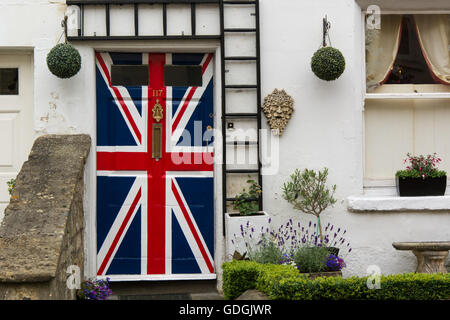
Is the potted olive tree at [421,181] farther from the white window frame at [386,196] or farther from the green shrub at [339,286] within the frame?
the green shrub at [339,286]

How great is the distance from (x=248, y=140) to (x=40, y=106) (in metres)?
2.02

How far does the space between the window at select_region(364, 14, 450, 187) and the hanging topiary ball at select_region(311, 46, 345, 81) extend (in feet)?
2.03

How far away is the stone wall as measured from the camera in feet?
14.5

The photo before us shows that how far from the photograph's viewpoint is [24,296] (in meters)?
4.39

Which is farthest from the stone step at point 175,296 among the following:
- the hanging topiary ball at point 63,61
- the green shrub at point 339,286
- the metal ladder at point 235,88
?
the hanging topiary ball at point 63,61

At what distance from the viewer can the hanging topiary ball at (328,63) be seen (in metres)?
5.93

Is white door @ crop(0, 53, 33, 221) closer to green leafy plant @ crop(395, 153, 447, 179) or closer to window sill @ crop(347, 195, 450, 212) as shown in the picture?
window sill @ crop(347, 195, 450, 212)

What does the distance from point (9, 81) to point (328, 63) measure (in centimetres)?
318

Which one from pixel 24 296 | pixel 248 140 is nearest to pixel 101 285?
pixel 24 296

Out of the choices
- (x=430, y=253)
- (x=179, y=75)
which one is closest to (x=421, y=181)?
(x=430, y=253)

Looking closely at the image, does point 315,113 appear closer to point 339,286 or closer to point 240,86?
point 240,86

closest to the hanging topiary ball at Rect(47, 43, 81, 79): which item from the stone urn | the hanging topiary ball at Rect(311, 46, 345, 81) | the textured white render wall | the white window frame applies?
the textured white render wall

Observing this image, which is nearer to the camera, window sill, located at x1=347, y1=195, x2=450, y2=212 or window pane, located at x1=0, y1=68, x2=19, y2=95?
window sill, located at x1=347, y1=195, x2=450, y2=212

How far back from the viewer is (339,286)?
4.83 meters
